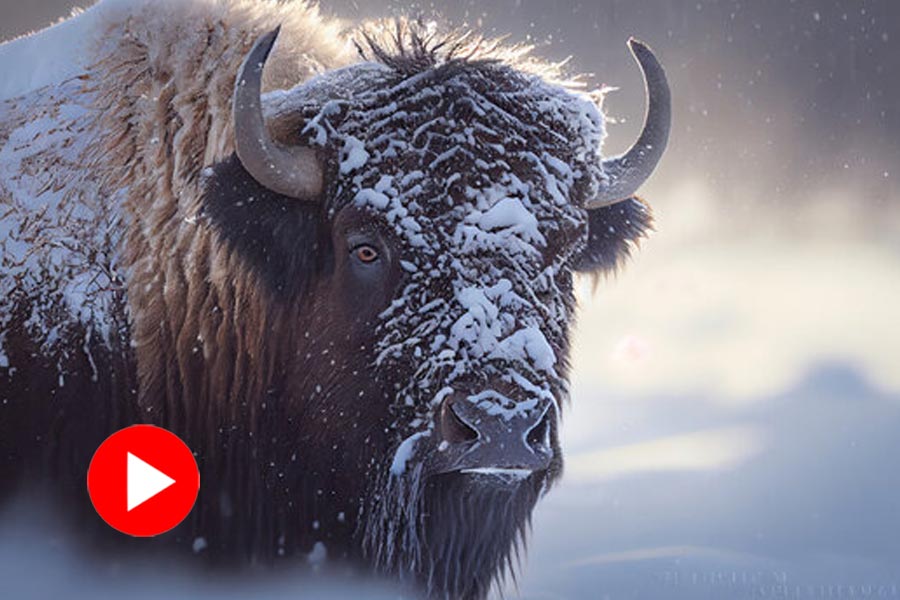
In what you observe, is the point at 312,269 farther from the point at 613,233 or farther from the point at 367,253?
the point at 613,233

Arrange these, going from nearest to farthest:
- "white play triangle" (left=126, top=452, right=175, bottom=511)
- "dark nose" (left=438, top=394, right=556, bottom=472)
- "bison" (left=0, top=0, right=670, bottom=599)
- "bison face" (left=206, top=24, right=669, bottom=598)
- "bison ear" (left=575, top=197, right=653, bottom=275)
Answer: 1. "dark nose" (left=438, top=394, right=556, bottom=472)
2. "bison face" (left=206, top=24, right=669, bottom=598)
3. "bison" (left=0, top=0, right=670, bottom=599)
4. "white play triangle" (left=126, top=452, right=175, bottom=511)
5. "bison ear" (left=575, top=197, right=653, bottom=275)

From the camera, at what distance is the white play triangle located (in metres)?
4.79

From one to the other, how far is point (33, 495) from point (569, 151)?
264 cm

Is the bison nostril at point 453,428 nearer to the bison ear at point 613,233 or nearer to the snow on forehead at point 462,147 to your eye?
the snow on forehead at point 462,147

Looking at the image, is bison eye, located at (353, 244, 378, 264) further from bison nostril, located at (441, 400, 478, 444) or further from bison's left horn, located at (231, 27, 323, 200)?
bison nostril, located at (441, 400, 478, 444)

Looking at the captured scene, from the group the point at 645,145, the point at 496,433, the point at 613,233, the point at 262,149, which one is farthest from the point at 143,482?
the point at 645,145

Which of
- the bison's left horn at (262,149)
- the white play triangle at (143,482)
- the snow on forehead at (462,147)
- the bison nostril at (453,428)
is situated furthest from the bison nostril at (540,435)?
the white play triangle at (143,482)

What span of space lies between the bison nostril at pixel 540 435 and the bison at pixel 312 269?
0.03ft

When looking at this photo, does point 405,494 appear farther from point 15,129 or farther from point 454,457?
point 15,129

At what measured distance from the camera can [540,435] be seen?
408 cm

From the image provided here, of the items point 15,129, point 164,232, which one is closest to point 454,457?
point 164,232

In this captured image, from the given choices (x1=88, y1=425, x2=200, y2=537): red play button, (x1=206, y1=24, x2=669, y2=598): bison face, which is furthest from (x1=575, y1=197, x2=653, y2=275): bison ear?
(x1=88, y1=425, x2=200, y2=537): red play button

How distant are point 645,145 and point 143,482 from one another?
8.40 ft

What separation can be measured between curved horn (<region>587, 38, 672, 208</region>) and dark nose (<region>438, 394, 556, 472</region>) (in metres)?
1.43
